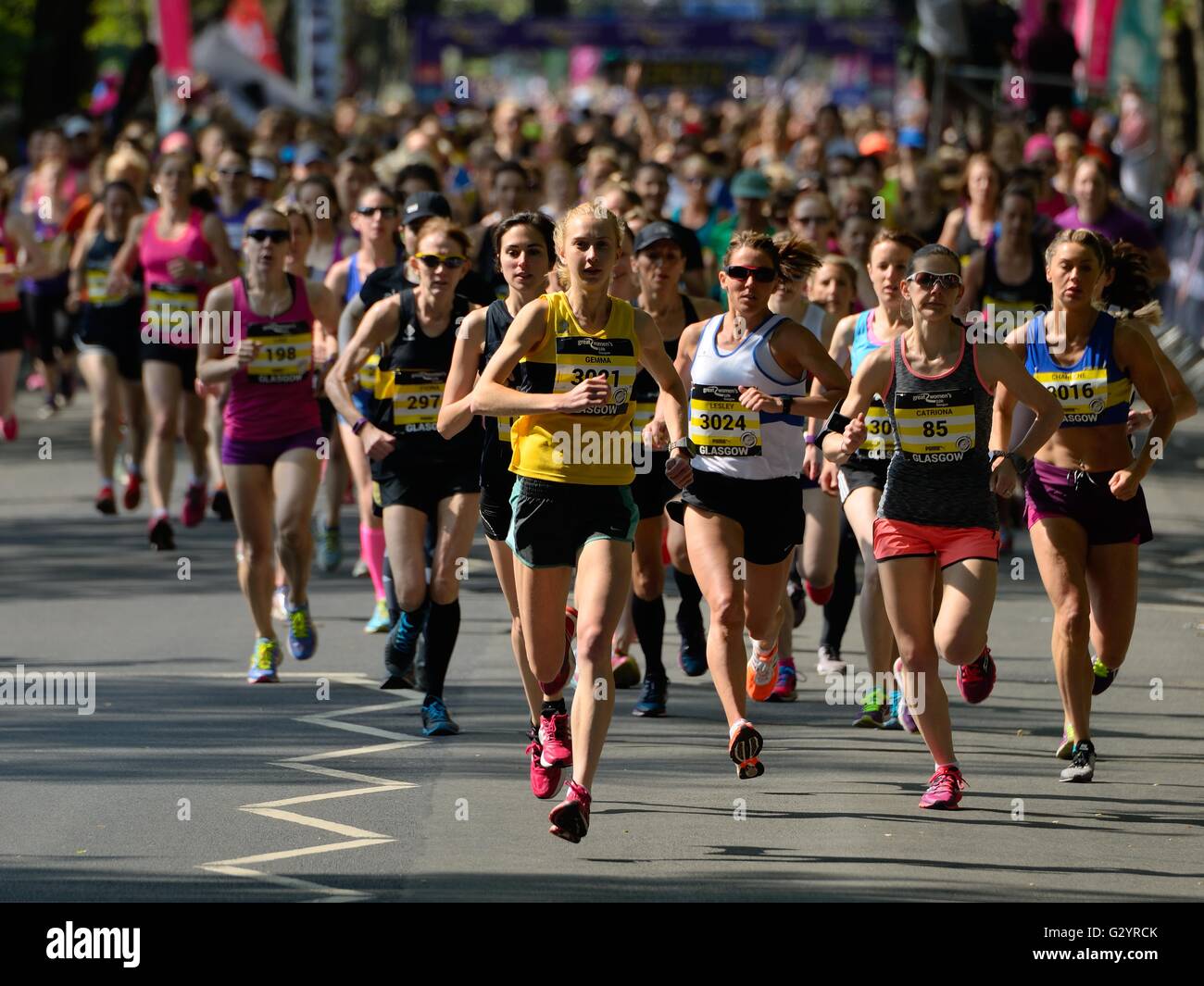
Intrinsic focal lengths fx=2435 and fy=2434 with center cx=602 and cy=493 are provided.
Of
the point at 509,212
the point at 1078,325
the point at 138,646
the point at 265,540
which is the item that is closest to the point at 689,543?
the point at 1078,325

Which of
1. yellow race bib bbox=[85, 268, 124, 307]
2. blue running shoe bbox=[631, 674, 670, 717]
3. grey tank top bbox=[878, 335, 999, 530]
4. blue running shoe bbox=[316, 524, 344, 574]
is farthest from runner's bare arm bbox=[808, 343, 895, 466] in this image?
yellow race bib bbox=[85, 268, 124, 307]

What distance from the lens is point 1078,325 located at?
28.7 feet

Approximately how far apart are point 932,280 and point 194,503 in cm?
782

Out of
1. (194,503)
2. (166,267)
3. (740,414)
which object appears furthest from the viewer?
(194,503)

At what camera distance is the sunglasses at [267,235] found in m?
10.6

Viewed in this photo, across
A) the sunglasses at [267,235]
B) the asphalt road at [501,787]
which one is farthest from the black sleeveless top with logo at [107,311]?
the sunglasses at [267,235]

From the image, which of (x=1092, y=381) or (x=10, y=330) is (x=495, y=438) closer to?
(x=1092, y=381)

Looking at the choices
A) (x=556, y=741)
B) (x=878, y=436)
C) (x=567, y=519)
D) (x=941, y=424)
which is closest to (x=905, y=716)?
(x=878, y=436)

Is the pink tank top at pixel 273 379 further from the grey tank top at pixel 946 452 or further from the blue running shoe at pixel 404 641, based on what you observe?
the grey tank top at pixel 946 452

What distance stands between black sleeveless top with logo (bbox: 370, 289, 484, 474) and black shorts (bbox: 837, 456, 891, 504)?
1.46m

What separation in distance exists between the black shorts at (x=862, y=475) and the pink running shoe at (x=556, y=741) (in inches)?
78.4

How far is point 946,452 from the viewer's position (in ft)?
26.6

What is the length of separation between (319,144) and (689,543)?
11808 millimetres
